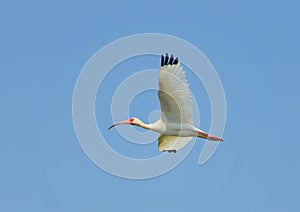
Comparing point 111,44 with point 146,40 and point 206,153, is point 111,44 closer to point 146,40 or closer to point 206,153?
point 146,40

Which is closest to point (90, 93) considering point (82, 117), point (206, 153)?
point (82, 117)

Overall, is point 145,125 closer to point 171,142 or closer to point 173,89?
point 171,142

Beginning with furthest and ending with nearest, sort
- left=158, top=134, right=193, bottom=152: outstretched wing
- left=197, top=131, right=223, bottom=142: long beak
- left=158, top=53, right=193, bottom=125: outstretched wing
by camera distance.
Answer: left=158, top=134, right=193, bottom=152: outstretched wing → left=197, top=131, right=223, bottom=142: long beak → left=158, top=53, right=193, bottom=125: outstretched wing

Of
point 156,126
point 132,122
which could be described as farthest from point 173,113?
point 132,122

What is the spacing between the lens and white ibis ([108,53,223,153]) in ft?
219

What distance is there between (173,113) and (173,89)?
4.35ft

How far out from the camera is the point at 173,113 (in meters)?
67.7

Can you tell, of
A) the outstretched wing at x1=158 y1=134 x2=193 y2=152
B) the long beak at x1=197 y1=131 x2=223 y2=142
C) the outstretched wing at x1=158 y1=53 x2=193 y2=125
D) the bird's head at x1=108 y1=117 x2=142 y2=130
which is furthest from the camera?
the bird's head at x1=108 y1=117 x2=142 y2=130

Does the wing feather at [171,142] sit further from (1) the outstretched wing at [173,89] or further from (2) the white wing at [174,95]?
(1) the outstretched wing at [173,89]

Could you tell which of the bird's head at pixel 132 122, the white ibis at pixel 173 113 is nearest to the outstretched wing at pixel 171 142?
the white ibis at pixel 173 113

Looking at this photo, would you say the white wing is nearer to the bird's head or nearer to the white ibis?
the white ibis

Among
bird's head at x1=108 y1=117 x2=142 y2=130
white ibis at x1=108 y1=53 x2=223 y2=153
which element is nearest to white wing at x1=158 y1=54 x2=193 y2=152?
white ibis at x1=108 y1=53 x2=223 y2=153

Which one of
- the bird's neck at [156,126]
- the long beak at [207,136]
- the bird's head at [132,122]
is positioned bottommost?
the long beak at [207,136]

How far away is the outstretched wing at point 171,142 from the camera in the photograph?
2694 inches
